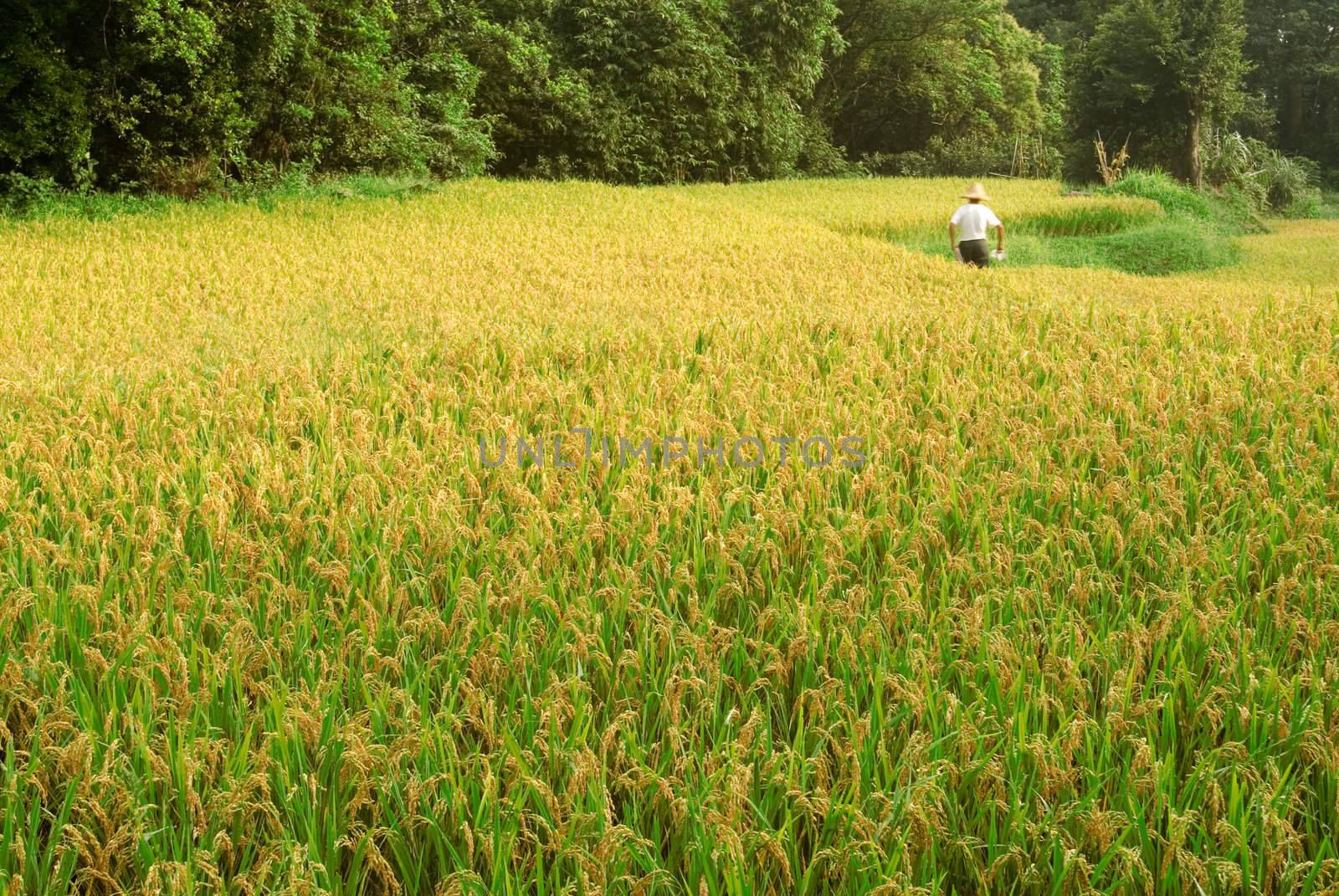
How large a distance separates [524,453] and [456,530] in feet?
3.09

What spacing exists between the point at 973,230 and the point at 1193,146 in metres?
13.3

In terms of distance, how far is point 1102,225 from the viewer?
17156mm

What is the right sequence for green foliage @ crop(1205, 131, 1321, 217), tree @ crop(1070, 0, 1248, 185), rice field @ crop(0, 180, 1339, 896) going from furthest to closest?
green foliage @ crop(1205, 131, 1321, 217)
tree @ crop(1070, 0, 1248, 185)
rice field @ crop(0, 180, 1339, 896)

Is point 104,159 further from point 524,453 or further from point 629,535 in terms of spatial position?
point 629,535

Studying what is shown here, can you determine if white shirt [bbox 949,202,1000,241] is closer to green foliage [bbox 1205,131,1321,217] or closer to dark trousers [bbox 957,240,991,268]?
dark trousers [bbox 957,240,991,268]

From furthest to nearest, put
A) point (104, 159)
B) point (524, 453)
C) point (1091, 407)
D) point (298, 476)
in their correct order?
point (104, 159) → point (1091, 407) → point (524, 453) → point (298, 476)

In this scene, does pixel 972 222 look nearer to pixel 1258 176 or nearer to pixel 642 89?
pixel 642 89

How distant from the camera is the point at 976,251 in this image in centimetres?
1119

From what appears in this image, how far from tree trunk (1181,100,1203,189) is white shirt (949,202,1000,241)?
12.7 metres

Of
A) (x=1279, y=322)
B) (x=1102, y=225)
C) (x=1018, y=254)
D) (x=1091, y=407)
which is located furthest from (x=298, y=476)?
(x=1102, y=225)

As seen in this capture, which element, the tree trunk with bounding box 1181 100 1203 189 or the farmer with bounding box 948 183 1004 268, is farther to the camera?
the tree trunk with bounding box 1181 100 1203 189

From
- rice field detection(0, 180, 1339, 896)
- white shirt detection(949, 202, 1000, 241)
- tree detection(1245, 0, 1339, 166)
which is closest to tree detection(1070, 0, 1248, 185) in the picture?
white shirt detection(949, 202, 1000, 241)

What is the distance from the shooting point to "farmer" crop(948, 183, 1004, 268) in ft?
36.5

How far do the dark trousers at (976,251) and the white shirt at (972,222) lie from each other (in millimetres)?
46
